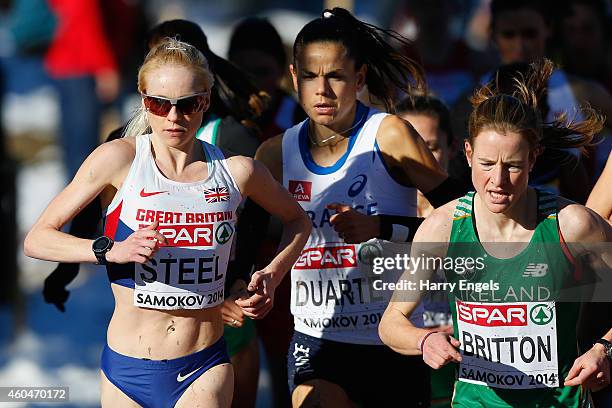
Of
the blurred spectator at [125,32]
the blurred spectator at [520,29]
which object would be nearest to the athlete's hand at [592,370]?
the blurred spectator at [520,29]

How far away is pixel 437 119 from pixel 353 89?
1.06 metres

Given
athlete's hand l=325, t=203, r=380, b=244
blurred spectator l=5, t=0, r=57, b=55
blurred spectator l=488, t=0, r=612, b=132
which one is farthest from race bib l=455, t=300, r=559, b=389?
blurred spectator l=5, t=0, r=57, b=55

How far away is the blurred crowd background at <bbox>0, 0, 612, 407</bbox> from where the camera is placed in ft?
24.7

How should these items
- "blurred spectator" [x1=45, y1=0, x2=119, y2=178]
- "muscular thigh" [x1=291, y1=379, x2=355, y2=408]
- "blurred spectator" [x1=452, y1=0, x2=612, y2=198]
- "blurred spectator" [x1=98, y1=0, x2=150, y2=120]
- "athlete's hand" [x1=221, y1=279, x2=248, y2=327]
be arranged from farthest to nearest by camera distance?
"blurred spectator" [x1=98, y1=0, x2=150, y2=120]
"blurred spectator" [x1=45, y1=0, x2=119, y2=178]
"blurred spectator" [x1=452, y1=0, x2=612, y2=198]
"muscular thigh" [x1=291, y1=379, x2=355, y2=408]
"athlete's hand" [x1=221, y1=279, x2=248, y2=327]

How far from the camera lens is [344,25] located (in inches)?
229

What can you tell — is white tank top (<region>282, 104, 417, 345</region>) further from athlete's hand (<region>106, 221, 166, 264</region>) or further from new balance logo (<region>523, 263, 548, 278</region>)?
athlete's hand (<region>106, 221, 166, 264</region>)

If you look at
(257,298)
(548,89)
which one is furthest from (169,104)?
(548,89)

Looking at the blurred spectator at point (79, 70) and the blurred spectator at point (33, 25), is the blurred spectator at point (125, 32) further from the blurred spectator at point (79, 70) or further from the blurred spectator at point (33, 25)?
the blurred spectator at point (33, 25)

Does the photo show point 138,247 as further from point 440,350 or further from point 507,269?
point 507,269

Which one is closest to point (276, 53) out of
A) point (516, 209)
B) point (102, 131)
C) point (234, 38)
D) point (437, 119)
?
point (234, 38)

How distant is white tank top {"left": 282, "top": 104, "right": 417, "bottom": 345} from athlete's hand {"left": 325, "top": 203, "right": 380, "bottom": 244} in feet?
0.66

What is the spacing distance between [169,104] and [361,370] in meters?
1.49

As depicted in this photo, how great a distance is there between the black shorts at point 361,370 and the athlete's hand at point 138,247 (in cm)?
125

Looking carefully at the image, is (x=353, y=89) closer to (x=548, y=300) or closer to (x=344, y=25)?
(x=344, y=25)
